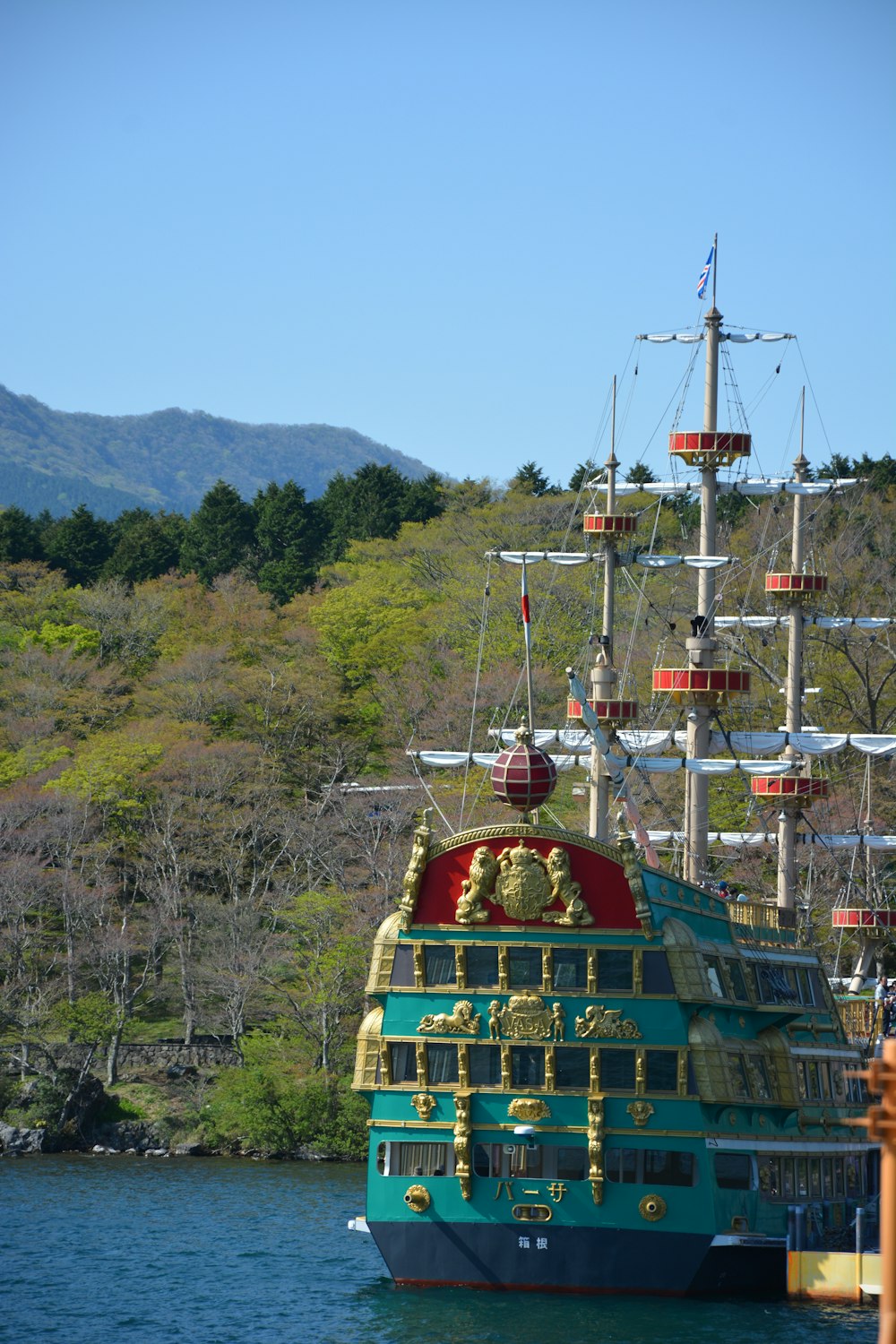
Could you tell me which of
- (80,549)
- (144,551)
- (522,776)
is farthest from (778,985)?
(80,549)

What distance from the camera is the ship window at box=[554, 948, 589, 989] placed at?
97.5ft

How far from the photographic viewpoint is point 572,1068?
29.5 m

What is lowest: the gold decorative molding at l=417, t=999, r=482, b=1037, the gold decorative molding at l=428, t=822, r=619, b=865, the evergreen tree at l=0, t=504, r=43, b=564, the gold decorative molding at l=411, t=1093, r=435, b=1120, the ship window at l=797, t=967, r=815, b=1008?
the gold decorative molding at l=411, t=1093, r=435, b=1120

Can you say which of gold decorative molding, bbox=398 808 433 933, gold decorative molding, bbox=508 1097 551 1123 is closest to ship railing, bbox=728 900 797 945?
gold decorative molding, bbox=508 1097 551 1123

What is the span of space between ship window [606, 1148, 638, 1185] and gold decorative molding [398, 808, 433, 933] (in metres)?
4.50

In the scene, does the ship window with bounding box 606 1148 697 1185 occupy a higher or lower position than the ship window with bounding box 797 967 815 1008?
lower

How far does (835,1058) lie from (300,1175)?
48.1 feet

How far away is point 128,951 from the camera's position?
175 feet

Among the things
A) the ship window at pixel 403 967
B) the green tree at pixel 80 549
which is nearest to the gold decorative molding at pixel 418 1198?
the ship window at pixel 403 967

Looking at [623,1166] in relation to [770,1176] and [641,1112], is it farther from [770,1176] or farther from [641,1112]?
[770,1176]

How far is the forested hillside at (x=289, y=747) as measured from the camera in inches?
2062

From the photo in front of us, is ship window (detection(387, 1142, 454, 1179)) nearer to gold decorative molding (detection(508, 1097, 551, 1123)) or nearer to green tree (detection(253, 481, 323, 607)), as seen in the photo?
gold decorative molding (detection(508, 1097, 551, 1123))

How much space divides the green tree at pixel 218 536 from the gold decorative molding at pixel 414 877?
182 ft

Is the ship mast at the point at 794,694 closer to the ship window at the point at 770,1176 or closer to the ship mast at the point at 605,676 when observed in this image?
the ship mast at the point at 605,676
